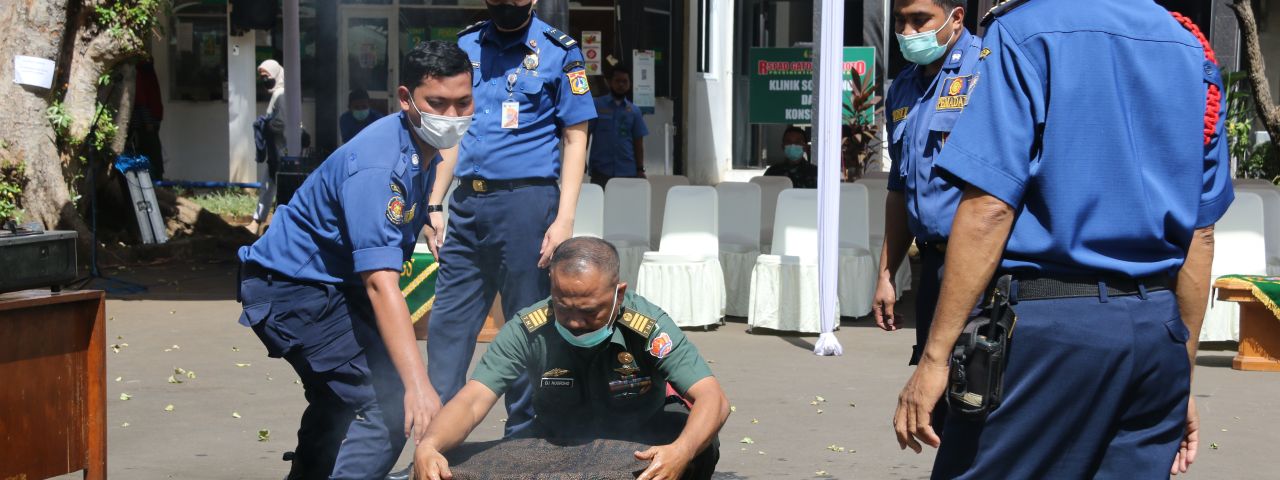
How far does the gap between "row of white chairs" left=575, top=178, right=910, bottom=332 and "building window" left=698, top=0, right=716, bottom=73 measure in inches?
386

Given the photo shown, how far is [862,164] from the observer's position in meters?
14.2

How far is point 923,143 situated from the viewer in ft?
12.2

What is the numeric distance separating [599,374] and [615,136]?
8.73m

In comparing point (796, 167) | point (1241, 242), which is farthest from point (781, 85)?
point (1241, 242)

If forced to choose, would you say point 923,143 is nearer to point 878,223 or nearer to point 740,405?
point 740,405

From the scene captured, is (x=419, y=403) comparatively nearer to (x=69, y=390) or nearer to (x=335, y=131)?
(x=69, y=390)

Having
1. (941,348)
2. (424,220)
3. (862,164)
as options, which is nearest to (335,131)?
(862,164)

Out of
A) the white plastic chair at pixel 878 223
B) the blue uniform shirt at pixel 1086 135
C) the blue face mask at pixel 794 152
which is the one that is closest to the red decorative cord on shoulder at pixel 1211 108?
the blue uniform shirt at pixel 1086 135

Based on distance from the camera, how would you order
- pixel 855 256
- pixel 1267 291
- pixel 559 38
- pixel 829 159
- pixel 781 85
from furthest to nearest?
pixel 781 85 → pixel 855 256 → pixel 829 159 → pixel 1267 291 → pixel 559 38

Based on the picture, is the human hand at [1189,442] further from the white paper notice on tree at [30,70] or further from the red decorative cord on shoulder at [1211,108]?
the white paper notice on tree at [30,70]

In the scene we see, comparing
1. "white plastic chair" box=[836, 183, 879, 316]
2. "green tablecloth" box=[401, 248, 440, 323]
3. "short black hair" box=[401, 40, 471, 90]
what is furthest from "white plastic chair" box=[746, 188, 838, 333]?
"short black hair" box=[401, 40, 471, 90]

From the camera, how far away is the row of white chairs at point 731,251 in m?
8.51

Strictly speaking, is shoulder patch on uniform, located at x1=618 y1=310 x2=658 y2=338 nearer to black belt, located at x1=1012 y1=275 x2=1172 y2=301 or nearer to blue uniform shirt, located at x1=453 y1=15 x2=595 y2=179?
black belt, located at x1=1012 y1=275 x2=1172 y2=301

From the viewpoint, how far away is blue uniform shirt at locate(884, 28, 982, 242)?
3570 mm
